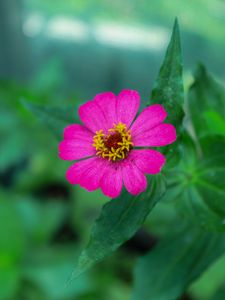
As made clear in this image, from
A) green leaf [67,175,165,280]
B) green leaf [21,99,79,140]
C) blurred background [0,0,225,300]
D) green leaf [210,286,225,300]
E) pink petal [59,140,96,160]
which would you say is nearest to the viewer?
green leaf [67,175,165,280]

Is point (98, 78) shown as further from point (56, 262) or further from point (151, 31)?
point (56, 262)

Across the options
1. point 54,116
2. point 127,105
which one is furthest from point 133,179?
point 54,116

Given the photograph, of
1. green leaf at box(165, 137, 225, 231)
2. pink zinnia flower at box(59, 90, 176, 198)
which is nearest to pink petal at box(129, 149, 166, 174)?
pink zinnia flower at box(59, 90, 176, 198)

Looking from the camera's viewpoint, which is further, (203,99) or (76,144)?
(203,99)

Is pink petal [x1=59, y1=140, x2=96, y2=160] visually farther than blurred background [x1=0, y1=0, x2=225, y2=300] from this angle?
No

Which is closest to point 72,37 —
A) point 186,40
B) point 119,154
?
point 186,40

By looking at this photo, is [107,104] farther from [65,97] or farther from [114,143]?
[65,97]

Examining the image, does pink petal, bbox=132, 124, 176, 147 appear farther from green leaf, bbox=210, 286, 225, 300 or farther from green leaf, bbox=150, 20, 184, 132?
green leaf, bbox=210, 286, 225, 300
